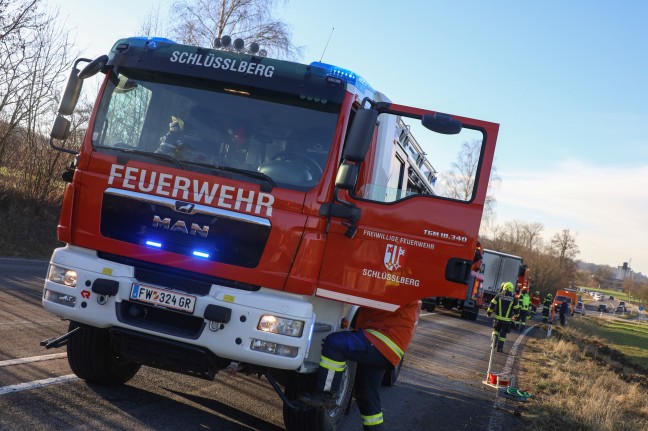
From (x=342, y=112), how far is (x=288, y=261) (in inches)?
49.8

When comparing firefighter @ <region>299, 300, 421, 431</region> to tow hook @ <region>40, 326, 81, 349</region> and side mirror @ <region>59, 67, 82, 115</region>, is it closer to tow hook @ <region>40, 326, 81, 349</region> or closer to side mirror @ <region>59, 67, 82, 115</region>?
tow hook @ <region>40, 326, 81, 349</region>

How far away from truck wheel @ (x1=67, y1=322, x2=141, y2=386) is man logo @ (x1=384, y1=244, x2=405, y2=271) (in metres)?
2.43

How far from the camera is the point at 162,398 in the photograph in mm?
5531

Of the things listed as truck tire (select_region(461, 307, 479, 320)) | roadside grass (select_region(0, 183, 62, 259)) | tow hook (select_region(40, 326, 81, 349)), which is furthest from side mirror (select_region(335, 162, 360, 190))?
truck tire (select_region(461, 307, 479, 320))

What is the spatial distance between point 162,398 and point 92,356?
0.72m

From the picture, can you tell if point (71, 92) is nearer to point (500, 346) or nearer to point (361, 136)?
point (361, 136)

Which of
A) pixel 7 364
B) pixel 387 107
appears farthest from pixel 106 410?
pixel 387 107

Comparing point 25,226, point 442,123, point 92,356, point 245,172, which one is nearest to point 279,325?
point 245,172

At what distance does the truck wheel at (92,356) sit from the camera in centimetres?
530

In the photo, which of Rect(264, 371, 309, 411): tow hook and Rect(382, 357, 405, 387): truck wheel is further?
Rect(382, 357, 405, 387): truck wheel

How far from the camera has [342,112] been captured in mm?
4922

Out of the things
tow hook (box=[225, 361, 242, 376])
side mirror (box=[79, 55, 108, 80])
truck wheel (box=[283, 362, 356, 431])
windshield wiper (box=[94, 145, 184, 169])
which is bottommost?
truck wheel (box=[283, 362, 356, 431])

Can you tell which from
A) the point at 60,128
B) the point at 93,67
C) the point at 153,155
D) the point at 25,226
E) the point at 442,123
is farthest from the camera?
the point at 25,226

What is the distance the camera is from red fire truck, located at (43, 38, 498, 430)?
15.0 ft
